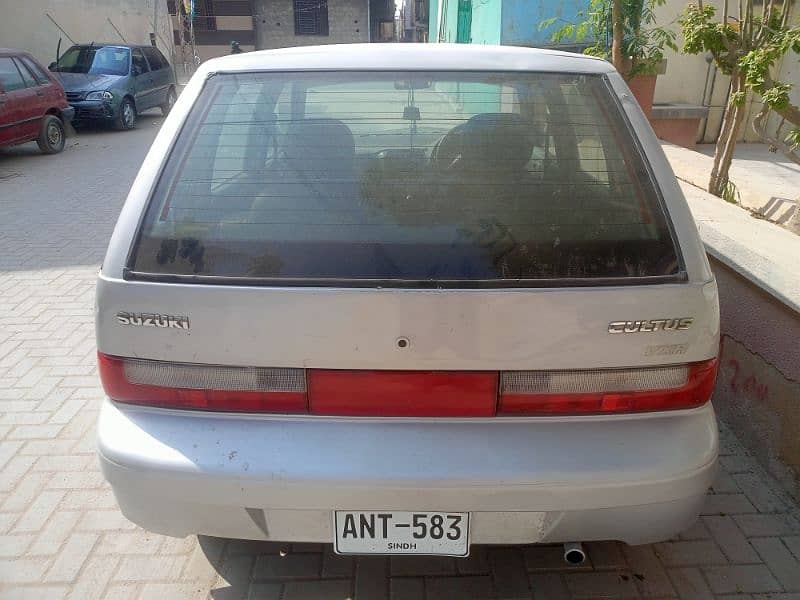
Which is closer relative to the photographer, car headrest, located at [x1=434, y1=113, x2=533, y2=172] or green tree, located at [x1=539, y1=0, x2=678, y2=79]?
car headrest, located at [x1=434, y1=113, x2=533, y2=172]

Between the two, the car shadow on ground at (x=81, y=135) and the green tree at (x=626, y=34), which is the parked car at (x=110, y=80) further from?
the green tree at (x=626, y=34)

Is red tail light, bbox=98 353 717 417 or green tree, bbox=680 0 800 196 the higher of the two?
green tree, bbox=680 0 800 196

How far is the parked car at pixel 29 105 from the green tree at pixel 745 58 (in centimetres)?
891

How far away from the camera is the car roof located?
2033mm

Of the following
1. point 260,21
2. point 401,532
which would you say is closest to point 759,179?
point 401,532

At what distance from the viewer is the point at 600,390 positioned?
1.75 m

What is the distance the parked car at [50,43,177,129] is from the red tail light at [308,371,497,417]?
12836mm

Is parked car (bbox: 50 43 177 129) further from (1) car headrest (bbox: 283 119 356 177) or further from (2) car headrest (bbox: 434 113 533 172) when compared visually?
(2) car headrest (bbox: 434 113 533 172)

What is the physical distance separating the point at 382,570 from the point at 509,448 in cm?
83

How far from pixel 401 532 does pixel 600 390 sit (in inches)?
26.5

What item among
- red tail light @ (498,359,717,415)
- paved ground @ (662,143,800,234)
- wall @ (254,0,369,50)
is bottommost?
paved ground @ (662,143,800,234)

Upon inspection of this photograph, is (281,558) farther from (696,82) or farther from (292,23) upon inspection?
(292,23)

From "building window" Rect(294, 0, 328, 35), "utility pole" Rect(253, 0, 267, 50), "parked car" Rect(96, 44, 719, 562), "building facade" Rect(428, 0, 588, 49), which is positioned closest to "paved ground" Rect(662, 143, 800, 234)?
"building facade" Rect(428, 0, 588, 49)

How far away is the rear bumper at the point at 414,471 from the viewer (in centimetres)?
166
